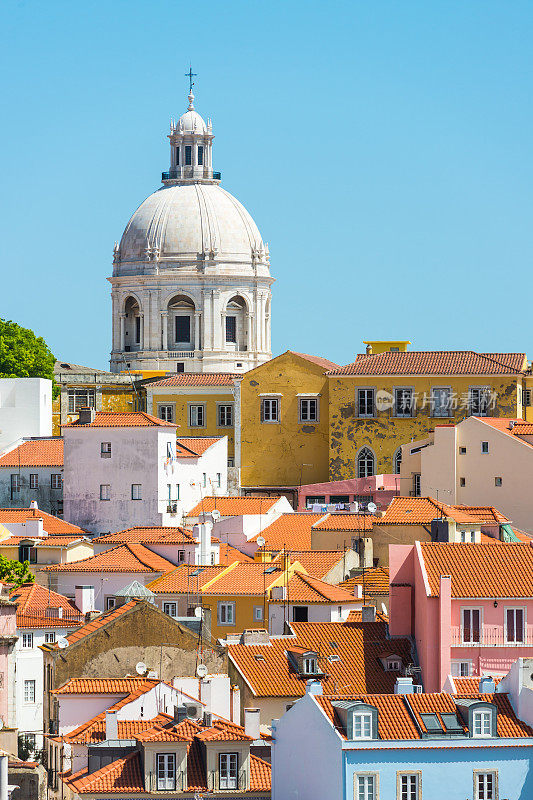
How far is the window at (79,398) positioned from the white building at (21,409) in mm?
9828

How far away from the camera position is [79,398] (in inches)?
4289

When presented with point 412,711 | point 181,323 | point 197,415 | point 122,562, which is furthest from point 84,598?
point 181,323

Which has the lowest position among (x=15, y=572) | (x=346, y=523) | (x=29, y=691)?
(x=29, y=691)

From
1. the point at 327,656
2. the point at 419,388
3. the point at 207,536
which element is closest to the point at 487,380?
the point at 419,388

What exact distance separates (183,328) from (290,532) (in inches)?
1990

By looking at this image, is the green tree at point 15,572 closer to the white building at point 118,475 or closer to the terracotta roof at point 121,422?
the white building at point 118,475

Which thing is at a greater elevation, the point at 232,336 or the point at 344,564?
the point at 232,336

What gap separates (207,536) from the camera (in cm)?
6906

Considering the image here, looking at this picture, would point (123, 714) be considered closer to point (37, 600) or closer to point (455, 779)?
point (455, 779)

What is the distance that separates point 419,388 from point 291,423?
5675 mm

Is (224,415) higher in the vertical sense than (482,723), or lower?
higher

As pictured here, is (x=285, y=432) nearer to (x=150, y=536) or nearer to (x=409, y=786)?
(x=150, y=536)

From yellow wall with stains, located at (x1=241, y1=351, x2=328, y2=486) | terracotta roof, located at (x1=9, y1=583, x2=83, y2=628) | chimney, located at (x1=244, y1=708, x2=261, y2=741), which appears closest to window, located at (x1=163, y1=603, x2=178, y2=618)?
terracotta roof, located at (x1=9, y1=583, x2=83, y2=628)

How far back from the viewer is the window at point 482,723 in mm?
39562
